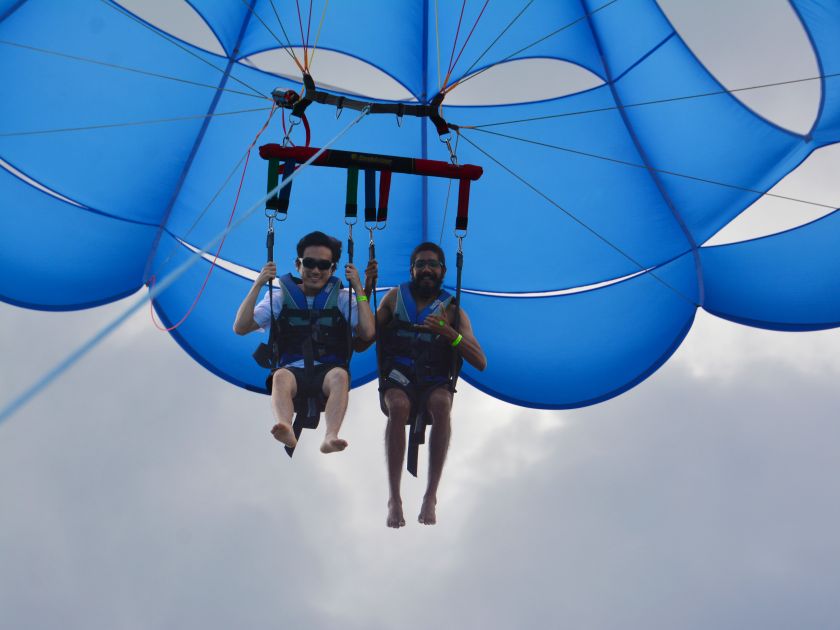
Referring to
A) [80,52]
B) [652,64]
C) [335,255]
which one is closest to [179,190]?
[80,52]

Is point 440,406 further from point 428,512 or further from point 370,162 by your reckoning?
point 370,162

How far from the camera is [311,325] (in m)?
4.51

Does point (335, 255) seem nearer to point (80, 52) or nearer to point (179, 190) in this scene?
point (179, 190)

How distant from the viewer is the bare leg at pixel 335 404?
407cm

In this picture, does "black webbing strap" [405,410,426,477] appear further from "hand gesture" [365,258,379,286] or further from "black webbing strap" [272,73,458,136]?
"black webbing strap" [272,73,458,136]

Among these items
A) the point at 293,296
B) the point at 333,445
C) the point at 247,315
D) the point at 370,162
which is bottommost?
the point at 333,445

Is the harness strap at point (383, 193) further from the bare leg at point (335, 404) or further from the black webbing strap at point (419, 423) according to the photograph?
the bare leg at point (335, 404)

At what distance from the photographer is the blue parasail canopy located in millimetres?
5105

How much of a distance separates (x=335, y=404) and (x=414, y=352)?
1.64ft

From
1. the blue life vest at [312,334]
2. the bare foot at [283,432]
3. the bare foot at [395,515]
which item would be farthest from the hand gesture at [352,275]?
the bare foot at [395,515]

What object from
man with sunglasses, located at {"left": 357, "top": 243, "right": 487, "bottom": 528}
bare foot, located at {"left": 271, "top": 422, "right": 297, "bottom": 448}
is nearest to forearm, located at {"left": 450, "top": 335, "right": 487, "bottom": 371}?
man with sunglasses, located at {"left": 357, "top": 243, "right": 487, "bottom": 528}

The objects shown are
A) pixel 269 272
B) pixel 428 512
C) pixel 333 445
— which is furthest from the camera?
pixel 428 512

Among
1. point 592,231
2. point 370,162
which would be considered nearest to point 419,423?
point 370,162

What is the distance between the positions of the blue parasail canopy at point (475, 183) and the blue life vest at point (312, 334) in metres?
1.10
